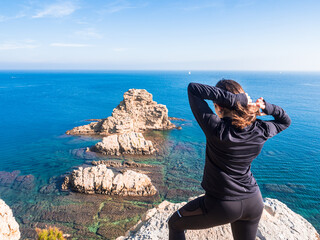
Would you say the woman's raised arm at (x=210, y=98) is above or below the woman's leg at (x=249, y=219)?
above

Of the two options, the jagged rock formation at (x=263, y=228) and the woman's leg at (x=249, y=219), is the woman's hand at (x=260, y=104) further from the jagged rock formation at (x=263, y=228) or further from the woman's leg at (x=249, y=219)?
the jagged rock formation at (x=263, y=228)

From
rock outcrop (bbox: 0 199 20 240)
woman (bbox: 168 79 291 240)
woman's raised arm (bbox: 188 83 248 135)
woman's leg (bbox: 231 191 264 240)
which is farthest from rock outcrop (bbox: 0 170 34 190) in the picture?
woman's raised arm (bbox: 188 83 248 135)

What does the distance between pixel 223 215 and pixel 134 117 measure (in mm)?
37068

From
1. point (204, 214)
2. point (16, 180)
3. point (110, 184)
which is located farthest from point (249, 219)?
→ point (16, 180)

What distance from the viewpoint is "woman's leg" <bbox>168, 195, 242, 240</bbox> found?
2414mm

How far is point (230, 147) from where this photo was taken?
2.24 metres

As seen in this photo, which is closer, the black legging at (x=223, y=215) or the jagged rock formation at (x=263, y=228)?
the black legging at (x=223, y=215)

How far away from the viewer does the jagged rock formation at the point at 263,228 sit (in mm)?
5324

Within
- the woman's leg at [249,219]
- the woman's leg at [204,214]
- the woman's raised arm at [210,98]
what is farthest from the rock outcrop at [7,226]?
the woman's raised arm at [210,98]

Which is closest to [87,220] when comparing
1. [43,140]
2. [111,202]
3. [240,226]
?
[111,202]

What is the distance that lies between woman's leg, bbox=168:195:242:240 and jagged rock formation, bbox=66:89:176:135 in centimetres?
3356

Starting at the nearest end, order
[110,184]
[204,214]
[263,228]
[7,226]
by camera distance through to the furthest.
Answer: [204,214], [263,228], [7,226], [110,184]

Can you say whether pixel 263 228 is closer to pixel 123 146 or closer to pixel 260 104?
pixel 260 104

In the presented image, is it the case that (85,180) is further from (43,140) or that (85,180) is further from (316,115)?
(316,115)
